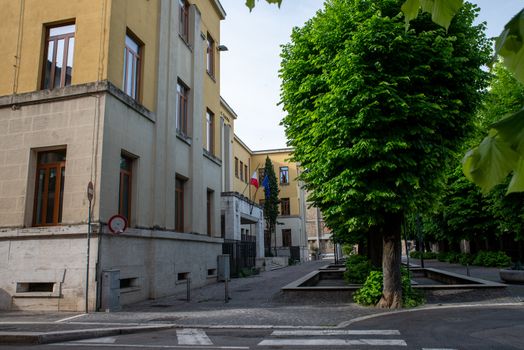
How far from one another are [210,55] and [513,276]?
757 inches

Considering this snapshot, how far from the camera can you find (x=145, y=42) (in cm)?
1727

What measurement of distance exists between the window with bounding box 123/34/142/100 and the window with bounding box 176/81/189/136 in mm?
3690

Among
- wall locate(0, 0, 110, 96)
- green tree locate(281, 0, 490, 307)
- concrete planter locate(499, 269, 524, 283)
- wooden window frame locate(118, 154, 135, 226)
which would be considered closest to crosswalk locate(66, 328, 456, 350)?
green tree locate(281, 0, 490, 307)

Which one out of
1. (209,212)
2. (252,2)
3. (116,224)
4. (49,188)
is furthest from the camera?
(209,212)

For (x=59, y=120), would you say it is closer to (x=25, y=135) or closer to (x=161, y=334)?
(x=25, y=135)

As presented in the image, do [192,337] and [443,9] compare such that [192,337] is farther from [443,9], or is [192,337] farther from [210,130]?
[210,130]

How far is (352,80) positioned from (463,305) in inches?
288

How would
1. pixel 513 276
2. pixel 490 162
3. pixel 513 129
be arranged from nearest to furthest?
pixel 513 129 < pixel 490 162 < pixel 513 276

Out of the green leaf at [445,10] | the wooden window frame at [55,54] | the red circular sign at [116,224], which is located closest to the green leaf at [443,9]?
the green leaf at [445,10]

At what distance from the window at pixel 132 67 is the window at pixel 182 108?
3.69 metres

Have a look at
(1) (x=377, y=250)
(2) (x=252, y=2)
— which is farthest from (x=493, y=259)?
(2) (x=252, y=2)

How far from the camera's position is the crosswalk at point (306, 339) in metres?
7.98

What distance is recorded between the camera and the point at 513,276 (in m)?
18.4

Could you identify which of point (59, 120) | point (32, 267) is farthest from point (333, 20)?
point (32, 267)
